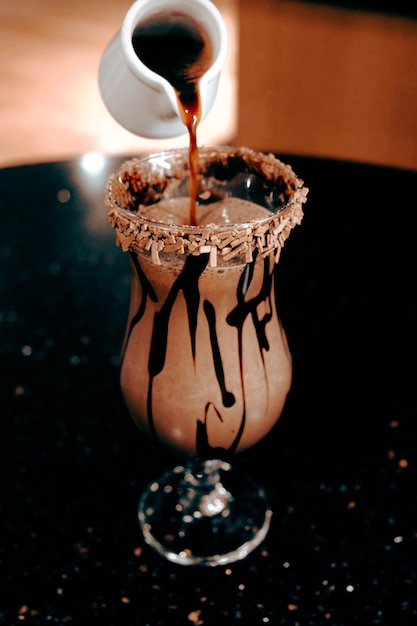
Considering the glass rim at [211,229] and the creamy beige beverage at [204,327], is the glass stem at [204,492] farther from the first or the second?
the glass rim at [211,229]

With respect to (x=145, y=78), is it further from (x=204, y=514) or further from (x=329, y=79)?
(x=329, y=79)

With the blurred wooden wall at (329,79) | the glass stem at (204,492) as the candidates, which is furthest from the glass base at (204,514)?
the blurred wooden wall at (329,79)

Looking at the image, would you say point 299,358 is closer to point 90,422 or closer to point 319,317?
point 319,317

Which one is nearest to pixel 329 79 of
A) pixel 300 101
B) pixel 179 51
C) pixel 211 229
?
pixel 300 101

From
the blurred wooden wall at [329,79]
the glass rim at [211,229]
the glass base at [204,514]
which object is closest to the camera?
the glass rim at [211,229]

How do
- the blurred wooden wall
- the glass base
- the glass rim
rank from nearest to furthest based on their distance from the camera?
the glass rim < the glass base < the blurred wooden wall

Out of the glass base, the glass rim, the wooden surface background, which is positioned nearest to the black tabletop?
the glass base

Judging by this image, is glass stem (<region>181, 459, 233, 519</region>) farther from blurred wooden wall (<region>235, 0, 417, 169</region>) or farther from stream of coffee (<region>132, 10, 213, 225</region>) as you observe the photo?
blurred wooden wall (<region>235, 0, 417, 169</region>)

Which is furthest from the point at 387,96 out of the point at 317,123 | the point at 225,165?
the point at 225,165
